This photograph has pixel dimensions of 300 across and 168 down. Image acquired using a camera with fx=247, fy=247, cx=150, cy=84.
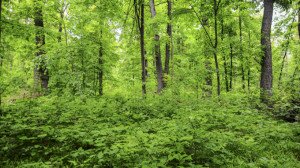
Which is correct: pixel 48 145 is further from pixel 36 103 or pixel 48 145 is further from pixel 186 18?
pixel 186 18

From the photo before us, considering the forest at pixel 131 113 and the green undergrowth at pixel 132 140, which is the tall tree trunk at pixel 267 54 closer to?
the forest at pixel 131 113

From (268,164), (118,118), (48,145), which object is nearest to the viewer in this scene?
(268,164)

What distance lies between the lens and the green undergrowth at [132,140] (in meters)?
4.30

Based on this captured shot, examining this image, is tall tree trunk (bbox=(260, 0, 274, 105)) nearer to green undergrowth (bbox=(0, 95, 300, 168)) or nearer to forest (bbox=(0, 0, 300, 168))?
forest (bbox=(0, 0, 300, 168))

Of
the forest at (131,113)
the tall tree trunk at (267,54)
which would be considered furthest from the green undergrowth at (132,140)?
the tall tree trunk at (267,54)

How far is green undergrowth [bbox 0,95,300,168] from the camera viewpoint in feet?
14.1

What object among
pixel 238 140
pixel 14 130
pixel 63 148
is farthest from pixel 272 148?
pixel 14 130

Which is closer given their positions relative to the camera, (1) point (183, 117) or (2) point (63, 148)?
(2) point (63, 148)

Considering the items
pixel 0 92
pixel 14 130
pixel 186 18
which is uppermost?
pixel 186 18

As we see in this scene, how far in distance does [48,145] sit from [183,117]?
3.61 metres

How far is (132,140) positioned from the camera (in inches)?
181

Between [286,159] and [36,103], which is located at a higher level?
[36,103]

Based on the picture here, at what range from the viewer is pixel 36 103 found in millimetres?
7973

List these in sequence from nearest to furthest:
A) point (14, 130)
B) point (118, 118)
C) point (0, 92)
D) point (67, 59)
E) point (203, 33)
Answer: point (14, 130)
point (118, 118)
point (0, 92)
point (67, 59)
point (203, 33)
